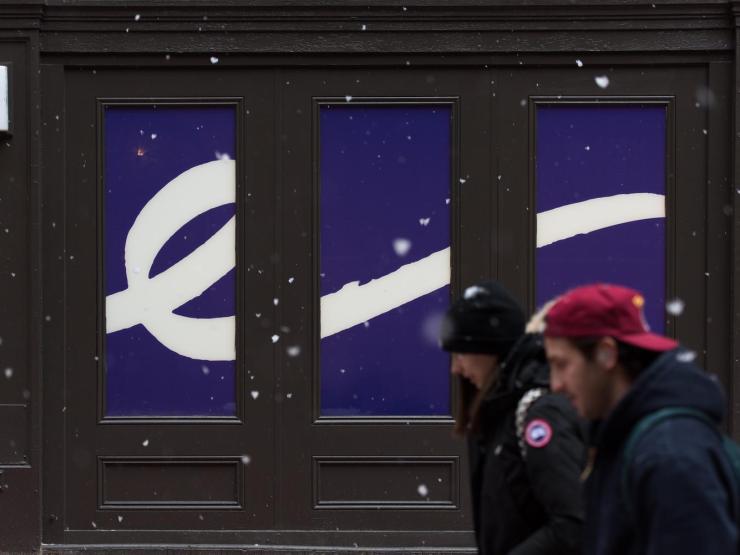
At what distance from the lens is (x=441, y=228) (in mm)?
7453

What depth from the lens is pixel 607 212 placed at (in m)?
7.47

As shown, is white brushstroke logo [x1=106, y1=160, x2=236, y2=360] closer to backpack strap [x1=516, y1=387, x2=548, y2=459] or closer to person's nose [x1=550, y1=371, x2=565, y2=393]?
backpack strap [x1=516, y1=387, x2=548, y2=459]

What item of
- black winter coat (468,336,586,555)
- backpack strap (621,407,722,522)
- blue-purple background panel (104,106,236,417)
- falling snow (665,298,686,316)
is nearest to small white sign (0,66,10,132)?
blue-purple background panel (104,106,236,417)

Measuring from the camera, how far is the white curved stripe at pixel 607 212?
294 inches

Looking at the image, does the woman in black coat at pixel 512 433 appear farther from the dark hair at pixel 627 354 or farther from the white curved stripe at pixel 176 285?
the white curved stripe at pixel 176 285

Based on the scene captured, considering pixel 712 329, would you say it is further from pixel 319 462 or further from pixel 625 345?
pixel 625 345

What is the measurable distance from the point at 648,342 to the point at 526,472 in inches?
34.6

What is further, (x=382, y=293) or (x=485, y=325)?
(x=382, y=293)

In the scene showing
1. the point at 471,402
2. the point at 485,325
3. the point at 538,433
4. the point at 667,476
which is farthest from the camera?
the point at 471,402

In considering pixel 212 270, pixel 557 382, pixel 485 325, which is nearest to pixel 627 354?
pixel 557 382

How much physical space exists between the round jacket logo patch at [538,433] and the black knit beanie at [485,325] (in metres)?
0.32

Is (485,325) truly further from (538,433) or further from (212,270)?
(212,270)

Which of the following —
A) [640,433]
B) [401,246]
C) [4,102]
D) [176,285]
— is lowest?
[640,433]

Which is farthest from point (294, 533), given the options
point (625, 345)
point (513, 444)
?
point (625, 345)
